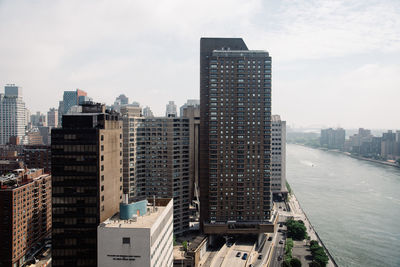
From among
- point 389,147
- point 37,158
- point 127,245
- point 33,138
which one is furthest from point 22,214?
point 389,147

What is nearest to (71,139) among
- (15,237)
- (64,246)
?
(64,246)

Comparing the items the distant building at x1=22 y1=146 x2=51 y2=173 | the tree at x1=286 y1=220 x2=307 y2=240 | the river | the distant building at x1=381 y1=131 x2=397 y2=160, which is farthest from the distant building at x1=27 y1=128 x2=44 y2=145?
the distant building at x1=381 y1=131 x2=397 y2=160

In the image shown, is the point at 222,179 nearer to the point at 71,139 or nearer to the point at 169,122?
the point at 169,122

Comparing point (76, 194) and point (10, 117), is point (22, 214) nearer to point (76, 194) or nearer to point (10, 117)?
point (76, 194)

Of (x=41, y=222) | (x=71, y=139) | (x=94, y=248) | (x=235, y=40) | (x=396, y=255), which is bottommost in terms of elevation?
(x=396, y=255)

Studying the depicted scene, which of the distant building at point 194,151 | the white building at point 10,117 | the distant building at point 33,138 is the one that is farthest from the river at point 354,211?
the white building at point 10,117

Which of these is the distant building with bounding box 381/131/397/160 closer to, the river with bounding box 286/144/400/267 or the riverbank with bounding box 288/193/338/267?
the river with bounding box 286/144/400/267

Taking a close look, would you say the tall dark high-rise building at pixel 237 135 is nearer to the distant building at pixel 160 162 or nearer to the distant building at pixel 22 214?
the distant building at pixel 160 162
